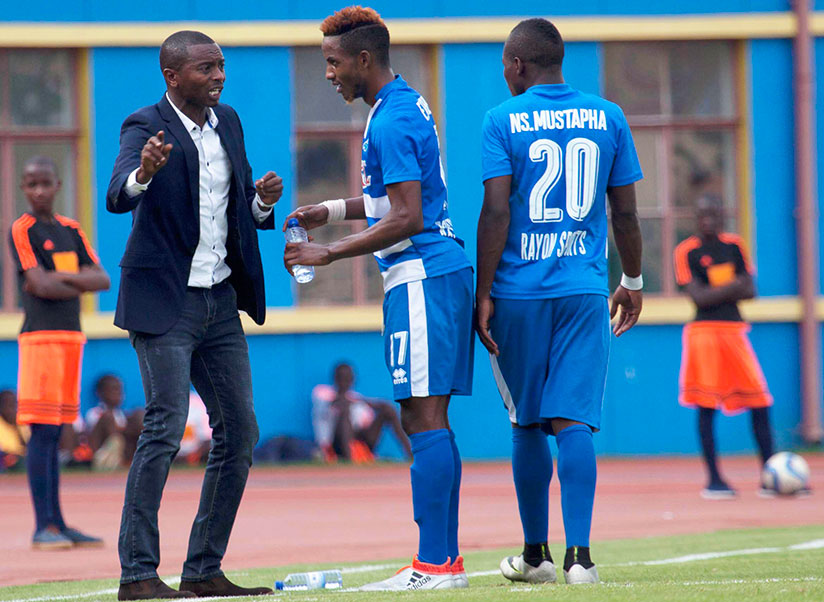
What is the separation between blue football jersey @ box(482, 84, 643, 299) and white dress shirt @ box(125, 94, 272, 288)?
3.60ft

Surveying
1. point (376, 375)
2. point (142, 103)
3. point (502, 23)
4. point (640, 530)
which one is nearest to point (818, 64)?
point (502, 23)

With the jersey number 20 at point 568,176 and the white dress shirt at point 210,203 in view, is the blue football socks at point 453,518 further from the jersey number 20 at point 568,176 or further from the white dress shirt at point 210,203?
the white dress shirt at point 210,203

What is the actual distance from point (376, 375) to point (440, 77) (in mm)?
3425

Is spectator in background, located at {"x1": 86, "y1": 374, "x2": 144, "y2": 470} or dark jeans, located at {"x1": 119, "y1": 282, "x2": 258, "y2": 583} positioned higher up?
dark jeans, located at {"x1": 119, "y1": 282, "x2": 258, "y2": 583}

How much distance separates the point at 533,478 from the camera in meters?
6.26

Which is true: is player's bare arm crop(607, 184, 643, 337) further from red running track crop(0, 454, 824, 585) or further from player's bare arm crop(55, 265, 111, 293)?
player's bare arm crop(55, 265, 111, 293)

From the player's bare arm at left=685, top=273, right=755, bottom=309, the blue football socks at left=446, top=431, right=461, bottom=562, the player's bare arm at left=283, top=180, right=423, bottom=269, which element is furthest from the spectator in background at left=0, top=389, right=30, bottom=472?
the player's bare arm at left=283, top=180, right=423, bottom=269

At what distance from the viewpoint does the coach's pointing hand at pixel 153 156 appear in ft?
18.5

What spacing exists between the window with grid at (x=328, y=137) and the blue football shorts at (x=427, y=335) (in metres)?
10.7

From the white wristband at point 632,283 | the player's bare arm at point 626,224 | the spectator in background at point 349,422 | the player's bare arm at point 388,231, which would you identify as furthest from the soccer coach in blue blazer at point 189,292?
the spectator in background at point 349,422

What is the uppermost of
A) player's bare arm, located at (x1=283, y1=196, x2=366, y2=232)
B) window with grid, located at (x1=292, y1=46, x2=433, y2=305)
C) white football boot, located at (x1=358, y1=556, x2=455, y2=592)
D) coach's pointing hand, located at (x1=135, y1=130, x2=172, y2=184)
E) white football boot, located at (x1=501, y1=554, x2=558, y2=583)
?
window with grid, located at (x1=292, y1=46, x2=433, y2=305)

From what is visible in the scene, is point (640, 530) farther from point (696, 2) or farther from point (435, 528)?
point (696, 2)

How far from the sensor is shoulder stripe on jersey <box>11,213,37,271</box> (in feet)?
A: 29.7

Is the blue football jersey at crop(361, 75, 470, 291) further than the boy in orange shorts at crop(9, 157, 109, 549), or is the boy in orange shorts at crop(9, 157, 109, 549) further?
the boy in orange shorts at crop(9, 157, 109, 549)
